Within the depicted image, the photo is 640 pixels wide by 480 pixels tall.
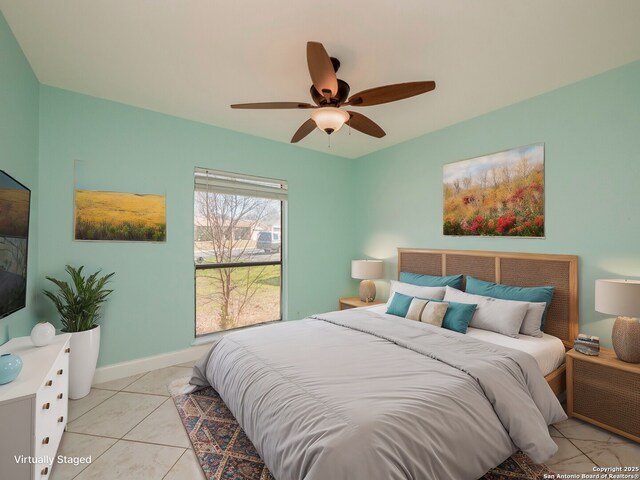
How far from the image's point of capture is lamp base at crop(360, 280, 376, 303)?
13.8ft

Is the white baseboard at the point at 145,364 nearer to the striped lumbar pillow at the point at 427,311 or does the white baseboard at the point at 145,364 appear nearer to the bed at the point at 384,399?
the bed at the point at 384,399

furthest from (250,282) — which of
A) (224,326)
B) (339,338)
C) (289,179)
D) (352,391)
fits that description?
(352,391)

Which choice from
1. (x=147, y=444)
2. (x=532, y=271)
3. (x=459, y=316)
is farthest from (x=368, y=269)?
(x=147, y=444)

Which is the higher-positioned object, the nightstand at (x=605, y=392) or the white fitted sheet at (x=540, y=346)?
the white fitted sheet at (x=540, y=346)

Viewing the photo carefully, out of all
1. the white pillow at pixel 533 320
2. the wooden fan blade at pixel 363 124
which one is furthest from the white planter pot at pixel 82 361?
the white pillow at pixel 533 320

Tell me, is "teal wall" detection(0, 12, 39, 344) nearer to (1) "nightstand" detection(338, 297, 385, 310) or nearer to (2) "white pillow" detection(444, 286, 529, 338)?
(1) "nightstand" detection(338, 297, 385, 310)

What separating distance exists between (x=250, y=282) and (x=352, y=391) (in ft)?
8.77

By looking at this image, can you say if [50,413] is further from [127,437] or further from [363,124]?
A: [363,124]

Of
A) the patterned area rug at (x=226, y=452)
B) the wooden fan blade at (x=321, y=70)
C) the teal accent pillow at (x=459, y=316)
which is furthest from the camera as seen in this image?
the teal accent pillow at (x=459, y=316)

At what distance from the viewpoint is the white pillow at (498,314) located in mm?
2518

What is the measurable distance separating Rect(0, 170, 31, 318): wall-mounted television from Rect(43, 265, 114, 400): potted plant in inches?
19.9

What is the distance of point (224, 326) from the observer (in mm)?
3840

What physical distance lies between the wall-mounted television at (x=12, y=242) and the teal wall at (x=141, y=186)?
748 mm

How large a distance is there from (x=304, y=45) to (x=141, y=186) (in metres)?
2.14
